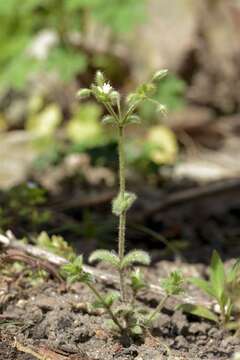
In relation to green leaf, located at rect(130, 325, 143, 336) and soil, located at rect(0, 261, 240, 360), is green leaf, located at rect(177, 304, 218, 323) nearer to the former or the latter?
soil, located at rect(0, 261, 240, 360)

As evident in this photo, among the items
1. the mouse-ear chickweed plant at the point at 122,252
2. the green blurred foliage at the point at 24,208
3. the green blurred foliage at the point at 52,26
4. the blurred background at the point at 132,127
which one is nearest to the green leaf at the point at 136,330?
the mouse-ear chickweed plant at the point at 122,252

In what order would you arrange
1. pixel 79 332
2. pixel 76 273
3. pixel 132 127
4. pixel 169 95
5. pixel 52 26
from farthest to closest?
1. pixel 132 127
2. pixel 52 26
3. pixel 169 95
4. pixel 79 332
5. pixel 76 273

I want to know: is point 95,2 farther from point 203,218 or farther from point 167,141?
point 203,218

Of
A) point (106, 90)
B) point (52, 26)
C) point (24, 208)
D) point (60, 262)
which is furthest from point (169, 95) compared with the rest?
point (106, 90)

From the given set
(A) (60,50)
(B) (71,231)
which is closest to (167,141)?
(A) (60,50)

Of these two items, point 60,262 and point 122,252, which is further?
point 60,262

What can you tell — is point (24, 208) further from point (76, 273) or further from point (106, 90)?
point (106, 90)

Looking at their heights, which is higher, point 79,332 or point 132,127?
point 132,127
